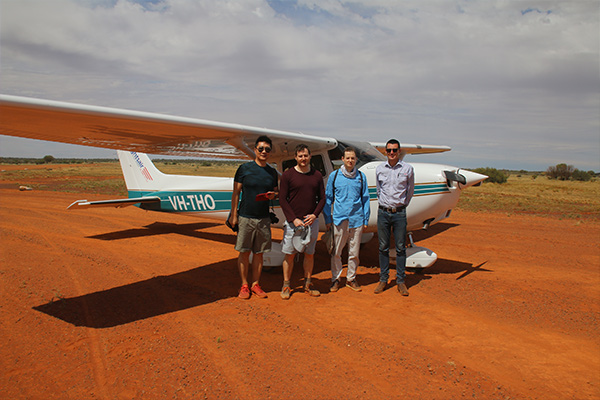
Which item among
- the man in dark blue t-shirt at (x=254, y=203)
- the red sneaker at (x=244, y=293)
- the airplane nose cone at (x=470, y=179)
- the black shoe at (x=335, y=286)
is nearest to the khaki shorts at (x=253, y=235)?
the man in dark blue t-shirt at (x=254, y=203)

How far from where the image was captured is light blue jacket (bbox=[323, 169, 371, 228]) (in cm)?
463

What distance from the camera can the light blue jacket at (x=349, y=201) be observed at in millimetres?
4633

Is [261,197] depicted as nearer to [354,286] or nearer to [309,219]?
[309,219]

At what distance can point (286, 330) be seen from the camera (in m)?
3.70

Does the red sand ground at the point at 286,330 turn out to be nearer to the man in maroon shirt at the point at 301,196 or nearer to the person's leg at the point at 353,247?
the person's leg at the point at 353,247

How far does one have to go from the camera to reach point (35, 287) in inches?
190

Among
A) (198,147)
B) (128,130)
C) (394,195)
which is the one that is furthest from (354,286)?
(128,130)

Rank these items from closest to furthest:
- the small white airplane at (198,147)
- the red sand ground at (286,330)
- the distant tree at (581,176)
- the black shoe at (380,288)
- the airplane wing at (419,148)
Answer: the red sand ground at (286,330), the small white airplane at (198,147), the black shoe at (380,288), the airplane wing at (419,148), the distant tree at (581,176)

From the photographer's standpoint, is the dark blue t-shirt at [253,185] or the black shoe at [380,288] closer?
the dark blue t-shirt at [253,185]

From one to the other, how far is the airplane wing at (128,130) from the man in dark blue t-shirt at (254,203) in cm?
67

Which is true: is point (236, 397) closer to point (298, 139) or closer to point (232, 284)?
point (232, 284)

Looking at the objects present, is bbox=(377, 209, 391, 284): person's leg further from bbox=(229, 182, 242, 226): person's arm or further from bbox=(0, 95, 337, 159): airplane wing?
bbox=(229, 182, 242, 226): person's arm

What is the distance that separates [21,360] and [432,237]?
8.29 meters

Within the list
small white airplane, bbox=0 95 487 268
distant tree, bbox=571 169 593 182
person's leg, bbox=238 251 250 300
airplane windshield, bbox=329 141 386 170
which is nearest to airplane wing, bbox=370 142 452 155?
small white airplane, bbox=0 95 487 268
